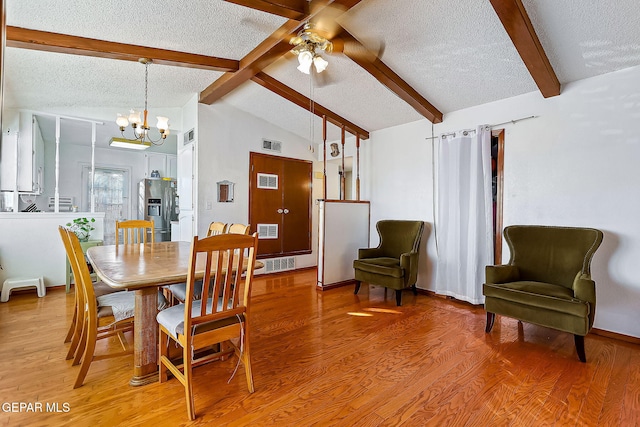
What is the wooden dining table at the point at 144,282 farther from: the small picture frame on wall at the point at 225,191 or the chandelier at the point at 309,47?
the small picture frame on wall at the point at 225,191

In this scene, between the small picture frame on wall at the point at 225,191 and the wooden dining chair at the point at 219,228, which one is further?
the small picture frame on wall at the point at 225,191

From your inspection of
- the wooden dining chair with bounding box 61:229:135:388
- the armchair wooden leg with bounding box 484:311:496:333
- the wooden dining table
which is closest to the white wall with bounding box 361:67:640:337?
the armchair wooden leg with bounding box 484:311:496:333

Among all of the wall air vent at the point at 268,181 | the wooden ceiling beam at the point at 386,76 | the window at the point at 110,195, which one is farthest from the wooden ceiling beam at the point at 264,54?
A: the window at the point at 110,195

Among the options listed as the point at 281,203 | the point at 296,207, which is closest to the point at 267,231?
the point at 281,203

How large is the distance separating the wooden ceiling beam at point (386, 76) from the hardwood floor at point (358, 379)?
2.45 meters

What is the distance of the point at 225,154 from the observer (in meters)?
4.80

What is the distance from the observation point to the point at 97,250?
2.75 metres

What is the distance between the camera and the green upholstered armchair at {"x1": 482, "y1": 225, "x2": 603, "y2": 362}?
7.90 ft

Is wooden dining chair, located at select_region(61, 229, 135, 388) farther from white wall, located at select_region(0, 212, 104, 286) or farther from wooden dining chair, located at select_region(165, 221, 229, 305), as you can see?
white wall, located at select_region(0, 212, 104, 286)

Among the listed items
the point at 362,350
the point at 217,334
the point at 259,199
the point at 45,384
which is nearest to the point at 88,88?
the point at 259,199

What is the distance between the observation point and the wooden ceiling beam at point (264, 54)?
8.30ft

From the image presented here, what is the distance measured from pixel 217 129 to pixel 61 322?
3000 mm

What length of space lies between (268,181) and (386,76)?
2646 millimetres

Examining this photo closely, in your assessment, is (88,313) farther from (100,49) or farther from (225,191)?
(225,191)
